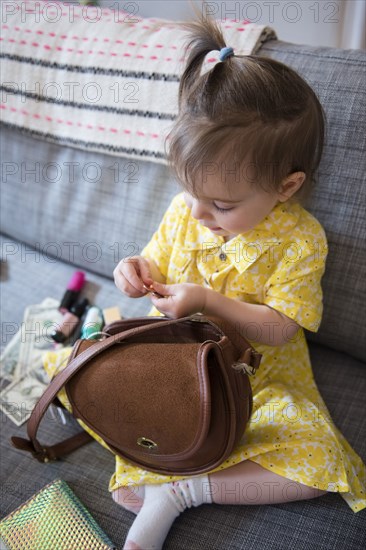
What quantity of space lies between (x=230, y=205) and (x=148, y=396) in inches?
12.9

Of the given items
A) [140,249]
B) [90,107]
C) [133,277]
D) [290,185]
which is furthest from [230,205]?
[90,107]

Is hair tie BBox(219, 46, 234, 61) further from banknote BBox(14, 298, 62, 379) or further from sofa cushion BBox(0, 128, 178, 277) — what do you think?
banknote BBox(14, 298, 62, 379)

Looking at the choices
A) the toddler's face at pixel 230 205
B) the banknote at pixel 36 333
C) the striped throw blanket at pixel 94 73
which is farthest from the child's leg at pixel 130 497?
the striped throw blanket at pixel 94 73

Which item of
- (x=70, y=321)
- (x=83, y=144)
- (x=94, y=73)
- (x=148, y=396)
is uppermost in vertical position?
(x=94, y=73)

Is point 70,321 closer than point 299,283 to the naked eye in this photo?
No

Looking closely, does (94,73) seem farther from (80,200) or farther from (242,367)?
(242,367)

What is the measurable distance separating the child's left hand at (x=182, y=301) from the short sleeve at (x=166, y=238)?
15 centimetres

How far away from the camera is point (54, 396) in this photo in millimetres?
892

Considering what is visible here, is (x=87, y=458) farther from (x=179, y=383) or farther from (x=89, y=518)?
(x=179, y=383)

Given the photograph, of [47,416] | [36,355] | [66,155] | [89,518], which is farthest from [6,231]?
[89,518]

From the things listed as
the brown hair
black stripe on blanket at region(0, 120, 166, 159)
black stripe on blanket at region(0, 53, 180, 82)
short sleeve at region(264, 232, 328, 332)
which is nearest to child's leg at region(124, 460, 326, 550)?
short sleeve at region(264, 232, 328, 332)

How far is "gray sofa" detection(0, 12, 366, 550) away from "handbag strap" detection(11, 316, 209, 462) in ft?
0.07

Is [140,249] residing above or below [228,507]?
above

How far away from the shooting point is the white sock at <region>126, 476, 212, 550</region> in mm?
857
